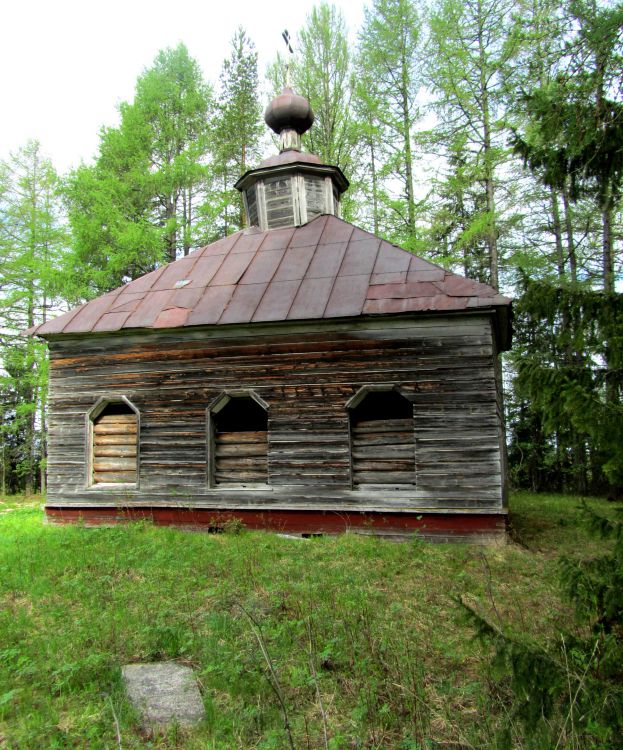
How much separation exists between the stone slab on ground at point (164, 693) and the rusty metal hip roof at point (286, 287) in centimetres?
601

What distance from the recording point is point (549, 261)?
15.7 meters

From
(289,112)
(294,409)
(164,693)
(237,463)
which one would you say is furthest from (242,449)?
(289,112)

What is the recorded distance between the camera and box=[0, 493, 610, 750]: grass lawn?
3.55 metres

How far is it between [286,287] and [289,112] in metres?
5.80

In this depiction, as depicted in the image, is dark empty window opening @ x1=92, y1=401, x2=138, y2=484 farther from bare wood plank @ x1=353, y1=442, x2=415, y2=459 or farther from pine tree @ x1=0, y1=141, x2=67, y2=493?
pine tree @ x1=0, y1=141, x2=67, y2=493

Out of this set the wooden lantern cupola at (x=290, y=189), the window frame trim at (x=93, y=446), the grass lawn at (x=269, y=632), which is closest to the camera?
the grass lawn at (x=269, y=632)

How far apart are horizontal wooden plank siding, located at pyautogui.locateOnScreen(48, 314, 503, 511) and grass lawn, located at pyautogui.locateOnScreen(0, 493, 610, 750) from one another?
102 cm

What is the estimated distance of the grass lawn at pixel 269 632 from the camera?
3551 mm

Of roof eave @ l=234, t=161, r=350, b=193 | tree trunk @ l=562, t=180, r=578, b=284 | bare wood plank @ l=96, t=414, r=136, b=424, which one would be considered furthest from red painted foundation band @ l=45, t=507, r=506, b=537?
tree trunk @ l=562, t=180, r=578, b=284

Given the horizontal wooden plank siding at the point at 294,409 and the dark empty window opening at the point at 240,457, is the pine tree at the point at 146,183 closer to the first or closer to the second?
the horizontal wooden plank siding at the point at 294,409

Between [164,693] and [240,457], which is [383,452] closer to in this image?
[240,457]

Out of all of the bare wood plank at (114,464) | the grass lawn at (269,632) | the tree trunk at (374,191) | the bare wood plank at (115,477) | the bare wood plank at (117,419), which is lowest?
the grass lawn at (269,632)

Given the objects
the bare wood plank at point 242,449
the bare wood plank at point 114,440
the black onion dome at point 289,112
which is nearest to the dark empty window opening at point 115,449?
the bare wood plank at point 114,440

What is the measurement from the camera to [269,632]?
16.3ft
